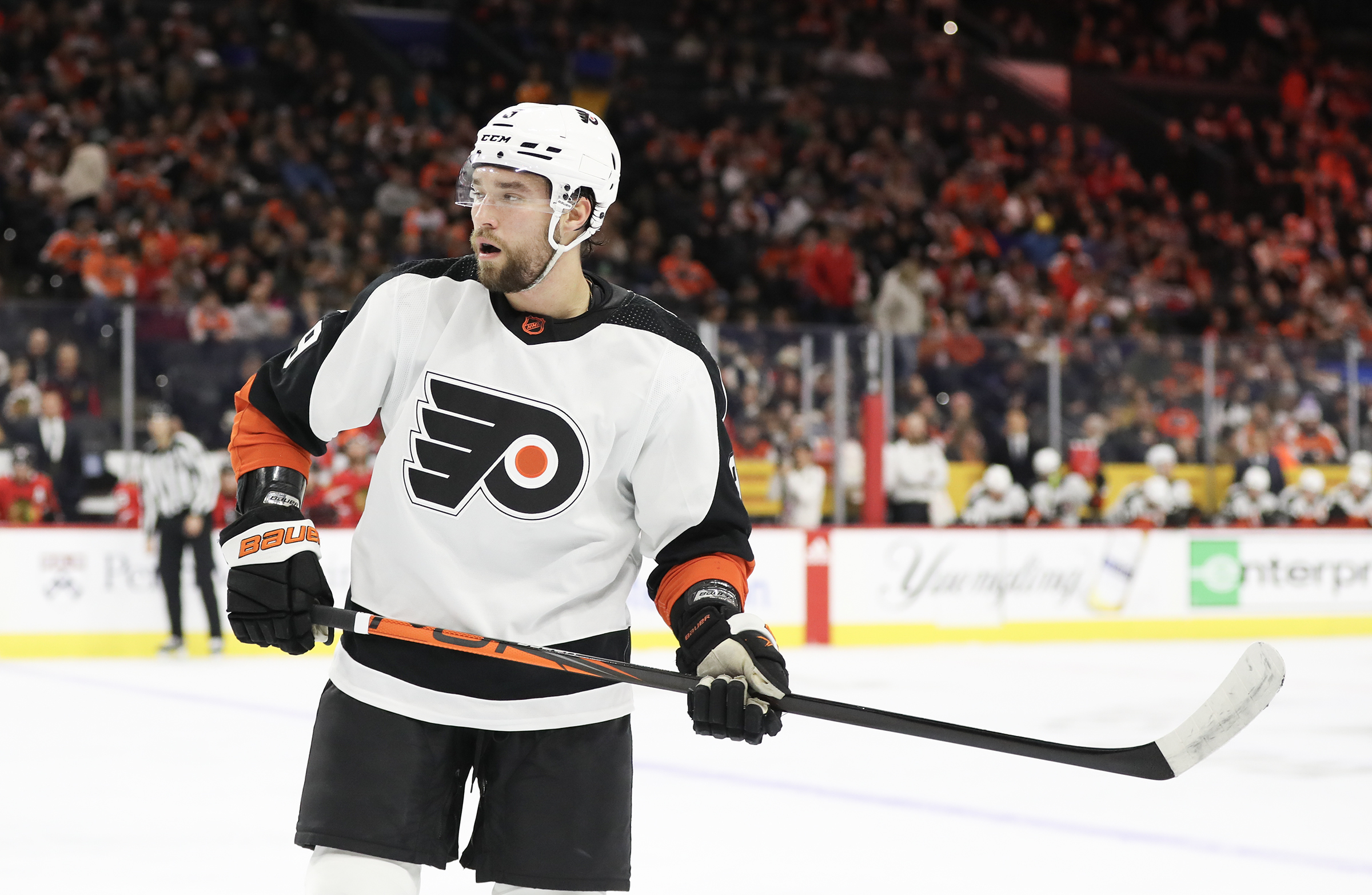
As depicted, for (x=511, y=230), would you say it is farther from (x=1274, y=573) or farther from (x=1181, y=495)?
(x=1181, y=495)

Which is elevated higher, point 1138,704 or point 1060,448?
point 1060,448

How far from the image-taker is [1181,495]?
37.7 feet

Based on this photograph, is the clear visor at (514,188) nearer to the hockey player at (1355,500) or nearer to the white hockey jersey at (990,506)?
the white hockey jersey at (990,506)

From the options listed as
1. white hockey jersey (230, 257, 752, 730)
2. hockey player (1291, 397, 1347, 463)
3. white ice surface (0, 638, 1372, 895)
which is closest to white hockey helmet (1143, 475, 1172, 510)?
hockey player (1291, 397, 1347, 463)

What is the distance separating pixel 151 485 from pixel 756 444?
12.1 ft

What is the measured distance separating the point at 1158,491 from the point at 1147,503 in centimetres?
11

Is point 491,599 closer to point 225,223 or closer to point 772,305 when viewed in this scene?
point 225,223

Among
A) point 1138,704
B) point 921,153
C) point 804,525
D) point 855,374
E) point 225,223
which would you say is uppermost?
point 921,153

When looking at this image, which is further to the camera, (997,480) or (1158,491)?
(1158,491)

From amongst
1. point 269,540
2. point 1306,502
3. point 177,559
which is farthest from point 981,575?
point 269,540

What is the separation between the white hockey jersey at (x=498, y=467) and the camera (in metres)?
2.32

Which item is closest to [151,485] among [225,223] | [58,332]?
[58,332]

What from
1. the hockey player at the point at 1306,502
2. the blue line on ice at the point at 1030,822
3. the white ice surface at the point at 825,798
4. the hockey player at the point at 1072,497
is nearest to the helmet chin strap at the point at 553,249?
the white ice surface at the point at 825,798

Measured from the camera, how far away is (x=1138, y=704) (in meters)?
7.37
